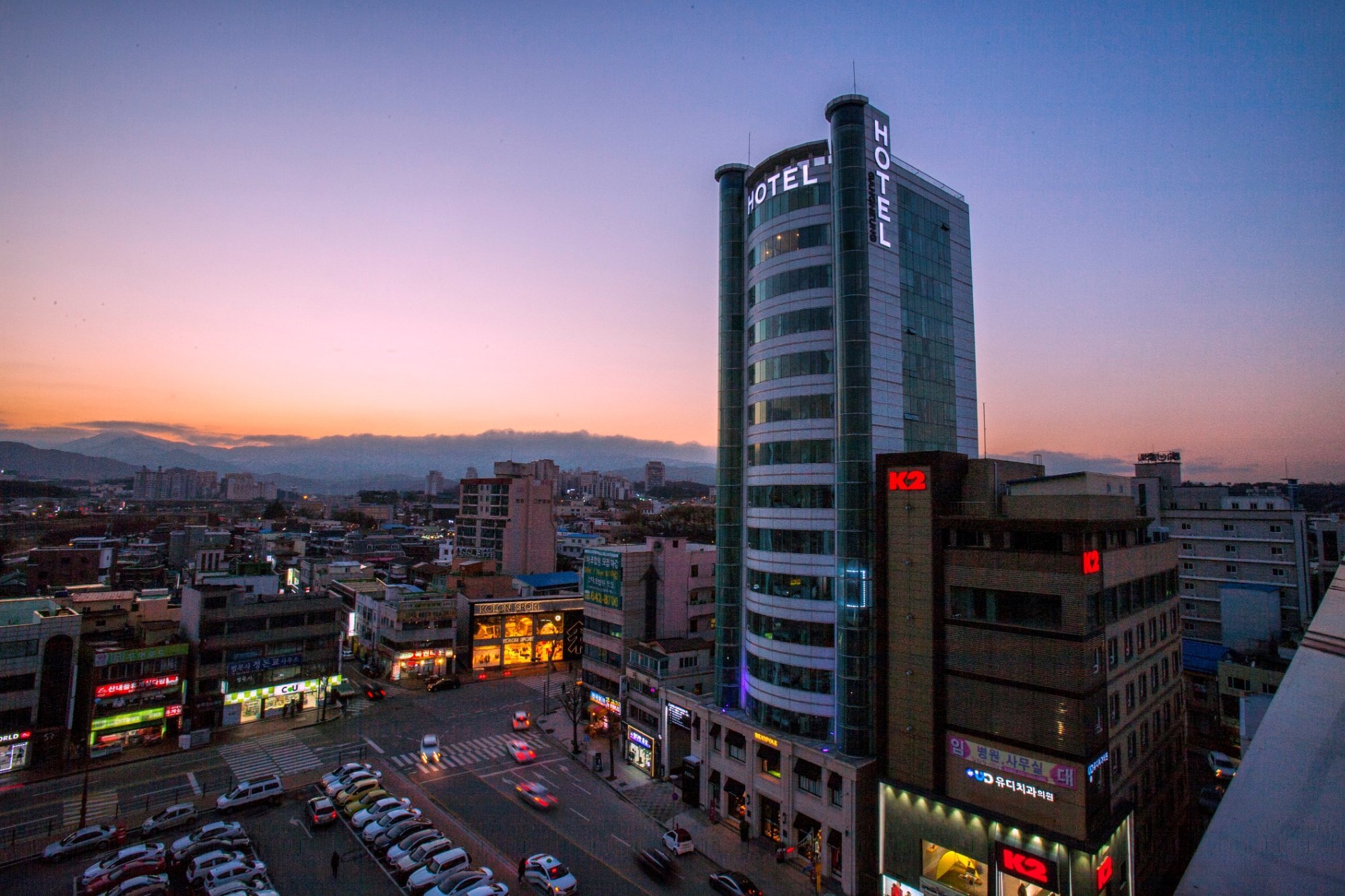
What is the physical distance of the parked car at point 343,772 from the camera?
135 feet

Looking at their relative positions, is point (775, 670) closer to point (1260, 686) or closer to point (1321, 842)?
point (1321, 842)

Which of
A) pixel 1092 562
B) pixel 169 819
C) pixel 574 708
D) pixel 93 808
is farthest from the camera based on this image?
pixel 574 708

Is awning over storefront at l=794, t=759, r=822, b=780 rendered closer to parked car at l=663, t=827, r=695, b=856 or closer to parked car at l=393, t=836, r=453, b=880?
parked car at l=663, t=827, r=695, b=856

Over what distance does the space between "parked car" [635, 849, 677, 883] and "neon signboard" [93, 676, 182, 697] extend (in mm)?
40781

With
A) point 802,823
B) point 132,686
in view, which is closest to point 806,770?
point 802,823

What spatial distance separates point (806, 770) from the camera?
1367 inches

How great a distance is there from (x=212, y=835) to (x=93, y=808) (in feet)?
37.9

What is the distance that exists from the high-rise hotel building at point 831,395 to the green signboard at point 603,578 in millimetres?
15532

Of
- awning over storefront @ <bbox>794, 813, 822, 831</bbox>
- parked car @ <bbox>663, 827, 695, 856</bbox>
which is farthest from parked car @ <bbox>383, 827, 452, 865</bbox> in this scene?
awning over storefront @ <bbox>794, 813, 822, 831</bbox>

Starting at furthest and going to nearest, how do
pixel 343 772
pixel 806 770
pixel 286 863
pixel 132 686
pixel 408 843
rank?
pixel 132 686, pixel 343 772, pixel 806 770, pixel 408 843, pixel 286 863

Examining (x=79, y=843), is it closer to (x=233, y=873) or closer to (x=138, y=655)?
(x=233, y=873)

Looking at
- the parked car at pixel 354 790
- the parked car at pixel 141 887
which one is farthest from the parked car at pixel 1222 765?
the parked car at pixel 141 887

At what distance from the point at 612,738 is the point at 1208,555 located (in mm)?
68457

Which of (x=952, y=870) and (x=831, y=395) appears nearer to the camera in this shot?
(x=952, y=870)
